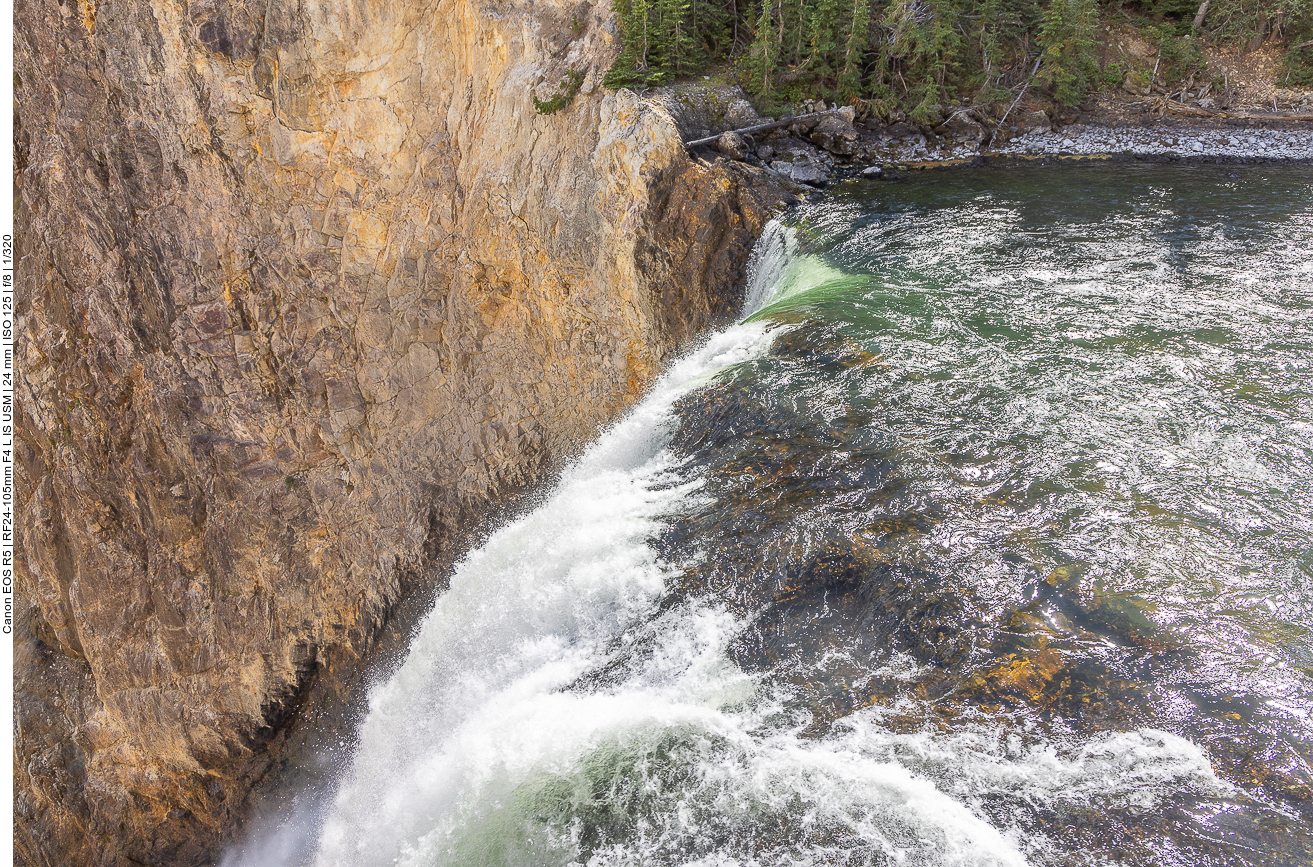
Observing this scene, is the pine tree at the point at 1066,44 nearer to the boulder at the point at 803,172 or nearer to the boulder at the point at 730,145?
the boulder at the point at 803,172

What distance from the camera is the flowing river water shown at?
4891 millimetres

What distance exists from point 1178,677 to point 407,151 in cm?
1413

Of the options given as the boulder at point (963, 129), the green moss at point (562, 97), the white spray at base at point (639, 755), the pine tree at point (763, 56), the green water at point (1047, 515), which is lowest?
the white spray at base at point (639, 755)

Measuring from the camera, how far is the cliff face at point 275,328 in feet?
40.1

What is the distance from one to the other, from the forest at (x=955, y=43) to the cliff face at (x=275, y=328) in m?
6.01

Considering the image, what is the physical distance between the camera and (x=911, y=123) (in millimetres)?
20484

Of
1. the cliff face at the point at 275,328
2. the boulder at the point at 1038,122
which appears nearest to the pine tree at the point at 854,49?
the boulder at the point at 1038,122

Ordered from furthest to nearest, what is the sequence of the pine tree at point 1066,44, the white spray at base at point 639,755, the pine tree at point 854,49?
the pine tree at point 1066,44, the pine tree at point 854,49, the white spray at base at point 639,755

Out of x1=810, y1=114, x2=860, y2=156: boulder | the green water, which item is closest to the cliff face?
the green water

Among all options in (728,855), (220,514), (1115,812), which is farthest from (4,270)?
(1115,812)

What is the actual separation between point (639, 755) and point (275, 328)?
11533 millimetres

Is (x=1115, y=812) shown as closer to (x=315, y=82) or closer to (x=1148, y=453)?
(x=1148, y=453)

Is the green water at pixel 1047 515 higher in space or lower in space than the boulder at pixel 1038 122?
lower

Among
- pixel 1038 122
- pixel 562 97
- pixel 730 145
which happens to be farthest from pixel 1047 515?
pixel 1038 122
